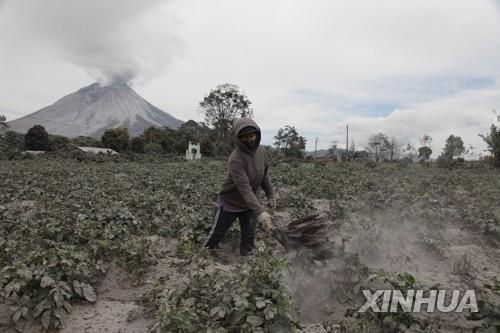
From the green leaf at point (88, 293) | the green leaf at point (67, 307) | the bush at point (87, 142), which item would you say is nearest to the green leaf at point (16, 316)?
the green leaf at point (67, 307)

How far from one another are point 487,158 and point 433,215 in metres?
18.9

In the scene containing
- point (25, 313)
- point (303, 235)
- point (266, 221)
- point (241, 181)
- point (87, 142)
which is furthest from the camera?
point (87, 142)

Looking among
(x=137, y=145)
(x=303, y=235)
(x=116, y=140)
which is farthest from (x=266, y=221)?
(x=116, y=140)

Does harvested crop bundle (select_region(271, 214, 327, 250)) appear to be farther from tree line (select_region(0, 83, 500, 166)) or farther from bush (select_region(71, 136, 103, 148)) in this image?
bush (select_region(71, 136, 103, 148))

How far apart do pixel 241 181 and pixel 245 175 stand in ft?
0.23

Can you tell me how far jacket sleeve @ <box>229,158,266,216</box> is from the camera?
3.09 meters

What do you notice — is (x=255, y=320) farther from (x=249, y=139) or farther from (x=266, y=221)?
(x=249, y=139)

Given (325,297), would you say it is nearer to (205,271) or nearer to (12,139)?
(205,271)

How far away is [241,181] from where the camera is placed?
3.16 meters

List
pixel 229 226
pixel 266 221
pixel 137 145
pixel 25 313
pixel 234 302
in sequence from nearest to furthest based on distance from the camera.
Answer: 1. pixel 234 302
2. pixel 25 313
3. pixel 266 221
4. pixel 229 226
5. pixel 137 145

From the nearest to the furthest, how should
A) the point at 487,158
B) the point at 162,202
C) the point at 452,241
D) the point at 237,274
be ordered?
the point at 237,274, the point at 452,241, the point at 162,202, the point at 487,158

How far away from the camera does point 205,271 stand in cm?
232

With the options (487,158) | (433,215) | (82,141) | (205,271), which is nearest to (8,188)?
(205,271)
